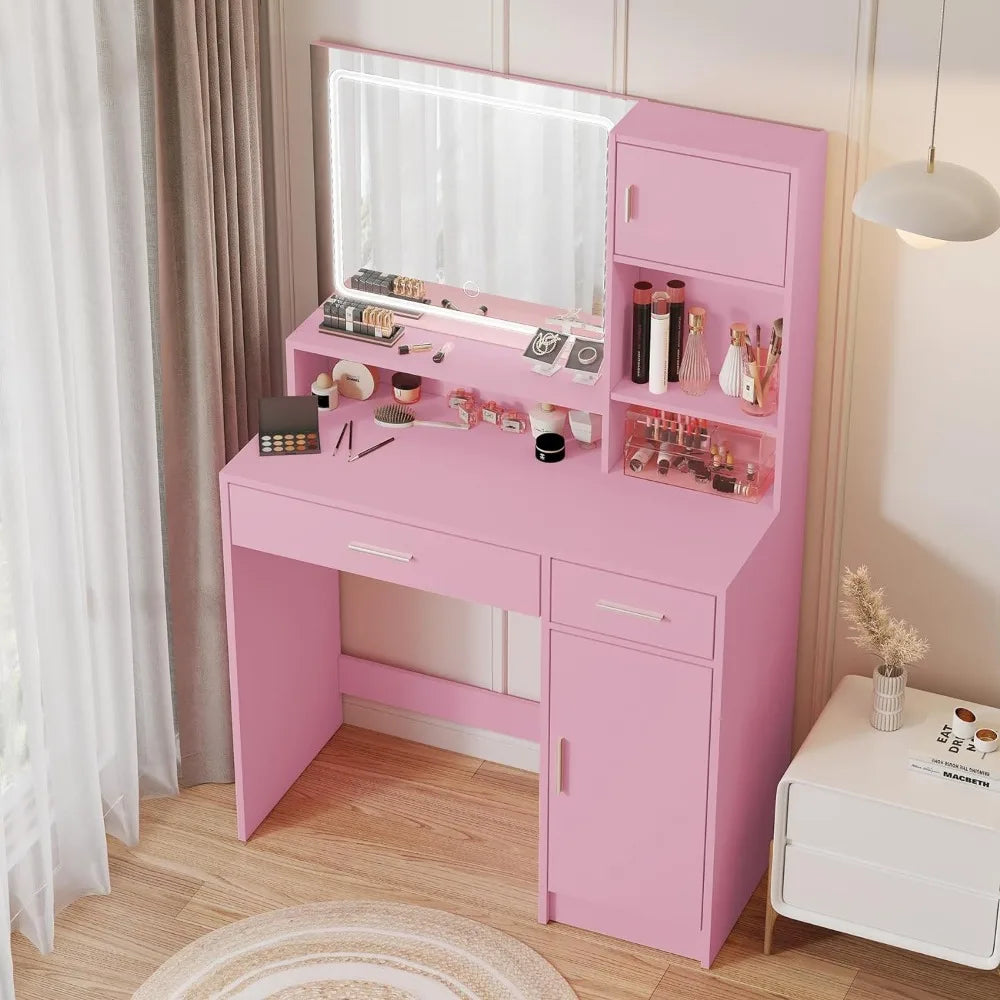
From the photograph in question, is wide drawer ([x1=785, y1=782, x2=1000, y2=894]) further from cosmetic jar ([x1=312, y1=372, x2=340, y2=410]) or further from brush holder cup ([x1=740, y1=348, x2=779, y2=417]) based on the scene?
cosmetic jar ([x1=312, y1=372, x2=340, y2=410])

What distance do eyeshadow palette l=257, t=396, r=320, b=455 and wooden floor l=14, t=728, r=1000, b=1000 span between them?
3.03 ft

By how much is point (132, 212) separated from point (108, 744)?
3.92ft

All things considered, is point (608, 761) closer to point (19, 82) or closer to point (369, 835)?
point (369, 835)

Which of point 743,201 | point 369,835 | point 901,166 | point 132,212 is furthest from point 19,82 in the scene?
point 369,835

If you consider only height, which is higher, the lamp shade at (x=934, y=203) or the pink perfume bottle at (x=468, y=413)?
the lamp shade at (x=934, y=203)

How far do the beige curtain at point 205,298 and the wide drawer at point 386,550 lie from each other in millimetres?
232

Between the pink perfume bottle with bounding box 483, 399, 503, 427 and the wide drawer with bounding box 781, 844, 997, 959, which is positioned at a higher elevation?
the pink perfume bottle with bounding box 483, 399, 503, 427

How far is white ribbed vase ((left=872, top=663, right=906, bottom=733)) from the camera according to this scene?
3342 millimetres

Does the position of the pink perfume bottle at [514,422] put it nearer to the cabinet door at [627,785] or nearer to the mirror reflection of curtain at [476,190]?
the mirror reflection of curtain at [476,190]

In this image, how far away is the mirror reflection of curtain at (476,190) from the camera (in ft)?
11.2

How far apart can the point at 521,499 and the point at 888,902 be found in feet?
3.51

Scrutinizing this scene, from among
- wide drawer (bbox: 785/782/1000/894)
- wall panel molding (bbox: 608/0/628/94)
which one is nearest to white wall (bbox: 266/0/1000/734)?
wall panel molding (bbox: 608/0/628/94)

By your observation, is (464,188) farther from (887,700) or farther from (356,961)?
(356,961)

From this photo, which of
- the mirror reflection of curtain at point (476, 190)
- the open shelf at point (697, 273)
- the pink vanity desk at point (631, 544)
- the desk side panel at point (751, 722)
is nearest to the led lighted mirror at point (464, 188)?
the mirror reflection of curtain at point (476, 190)
